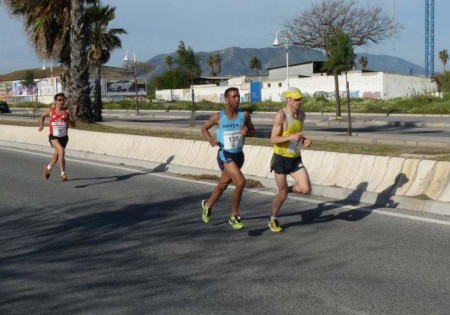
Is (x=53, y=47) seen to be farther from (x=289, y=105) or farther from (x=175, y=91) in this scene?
(x=175, y=91)

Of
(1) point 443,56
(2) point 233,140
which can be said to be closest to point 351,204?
(2) point 233,140

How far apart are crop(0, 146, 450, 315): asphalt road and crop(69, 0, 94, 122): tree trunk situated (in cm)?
1700

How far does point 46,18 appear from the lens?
3281 cm

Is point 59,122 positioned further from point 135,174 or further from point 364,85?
point 364,85

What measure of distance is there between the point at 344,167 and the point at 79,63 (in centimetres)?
1875

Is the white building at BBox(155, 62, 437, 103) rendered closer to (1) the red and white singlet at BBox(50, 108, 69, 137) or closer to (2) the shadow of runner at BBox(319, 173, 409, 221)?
(1) the red and white singlet at BBox(50, 108, 69, 137)

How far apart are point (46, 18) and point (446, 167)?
25795 millimetres

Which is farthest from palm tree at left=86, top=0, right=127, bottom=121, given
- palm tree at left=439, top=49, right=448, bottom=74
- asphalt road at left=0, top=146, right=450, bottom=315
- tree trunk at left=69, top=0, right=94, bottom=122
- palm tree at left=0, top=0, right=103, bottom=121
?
palm tree at left=439, top=49, right=448, bottom=74

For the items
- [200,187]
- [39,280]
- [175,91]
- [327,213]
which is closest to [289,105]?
[327,213]

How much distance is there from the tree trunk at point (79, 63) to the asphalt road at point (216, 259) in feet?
55.8

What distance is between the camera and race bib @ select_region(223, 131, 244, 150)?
917cm

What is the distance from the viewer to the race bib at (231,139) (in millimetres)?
9172

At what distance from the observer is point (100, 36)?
1479 inches

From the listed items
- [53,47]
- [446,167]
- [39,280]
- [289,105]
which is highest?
[53,47]
